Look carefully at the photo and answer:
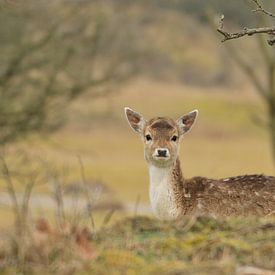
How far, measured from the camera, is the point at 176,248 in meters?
4.73

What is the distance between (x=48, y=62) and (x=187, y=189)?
12.0 metres

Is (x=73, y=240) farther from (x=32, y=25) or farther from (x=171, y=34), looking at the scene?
(x=171, y=34)

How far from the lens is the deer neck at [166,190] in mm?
9320

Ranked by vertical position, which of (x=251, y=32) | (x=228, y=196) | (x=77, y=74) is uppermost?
(x=77, y=74)

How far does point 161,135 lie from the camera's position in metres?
10.2

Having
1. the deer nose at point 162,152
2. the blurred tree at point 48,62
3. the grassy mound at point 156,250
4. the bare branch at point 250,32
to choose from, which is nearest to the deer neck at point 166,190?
the deer nose at point 162,152

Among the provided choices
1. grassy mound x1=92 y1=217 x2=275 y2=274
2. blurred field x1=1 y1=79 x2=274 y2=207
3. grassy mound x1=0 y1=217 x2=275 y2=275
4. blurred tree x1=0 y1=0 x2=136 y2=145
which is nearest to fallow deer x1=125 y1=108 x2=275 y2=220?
grassy mound x1=92 y1=217 x2=275 y2=274

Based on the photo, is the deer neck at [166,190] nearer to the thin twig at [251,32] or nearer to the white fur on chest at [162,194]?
the white fur on chest at [162,194]

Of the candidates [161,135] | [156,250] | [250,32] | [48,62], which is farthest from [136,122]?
[48,62]

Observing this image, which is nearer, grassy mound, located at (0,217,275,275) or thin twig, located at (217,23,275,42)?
grassy mound, located at (0,217,275,275)

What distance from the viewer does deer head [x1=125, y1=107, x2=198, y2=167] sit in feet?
32.7

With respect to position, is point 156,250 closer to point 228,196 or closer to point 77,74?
point 228,196

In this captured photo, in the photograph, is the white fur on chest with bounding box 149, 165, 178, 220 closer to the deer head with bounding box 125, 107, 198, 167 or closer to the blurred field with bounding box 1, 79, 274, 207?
the deer head with bounding box 125, 107, 198, 167

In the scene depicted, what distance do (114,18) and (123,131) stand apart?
53204 millimetres
